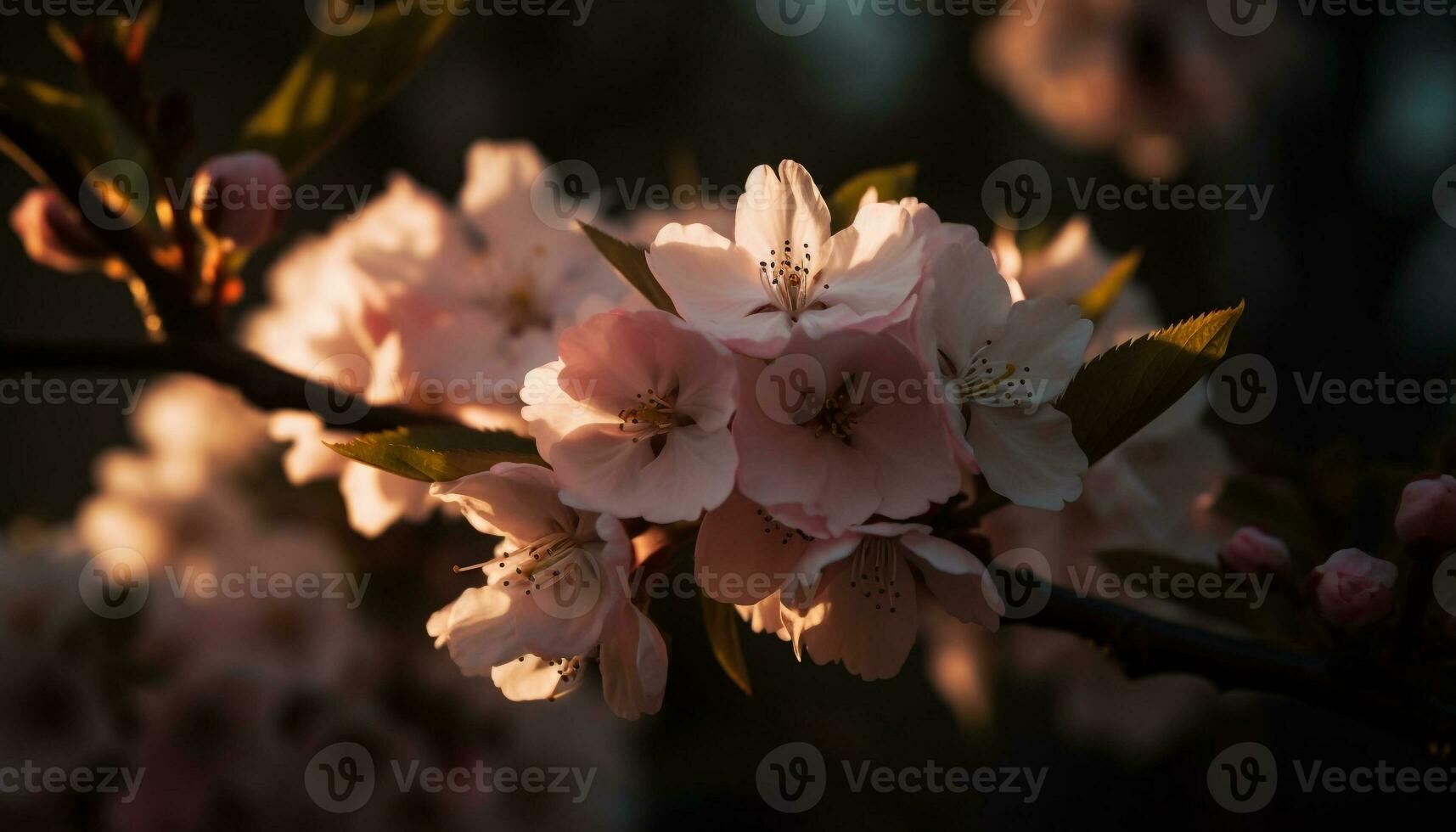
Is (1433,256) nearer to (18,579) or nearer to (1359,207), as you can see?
(1359,207)

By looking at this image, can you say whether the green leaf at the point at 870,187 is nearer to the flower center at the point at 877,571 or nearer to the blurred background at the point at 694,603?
the flower center at the point at 877,571

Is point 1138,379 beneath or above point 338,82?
above

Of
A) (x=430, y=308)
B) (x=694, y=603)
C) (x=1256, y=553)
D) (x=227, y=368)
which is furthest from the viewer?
(x=694, y=603)

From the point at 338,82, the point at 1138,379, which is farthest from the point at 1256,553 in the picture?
the point at 338,82

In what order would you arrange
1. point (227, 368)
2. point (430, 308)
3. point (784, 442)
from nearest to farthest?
point (784, 442)
point (227, 368)
point (430, 308)

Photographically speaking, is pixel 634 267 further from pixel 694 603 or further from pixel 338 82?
pixel 694 603

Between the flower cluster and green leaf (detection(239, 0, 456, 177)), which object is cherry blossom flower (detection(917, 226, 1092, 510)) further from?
green leaf (detection(239, 0, 456, 177))

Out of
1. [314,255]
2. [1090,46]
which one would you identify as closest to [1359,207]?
[1090,46]

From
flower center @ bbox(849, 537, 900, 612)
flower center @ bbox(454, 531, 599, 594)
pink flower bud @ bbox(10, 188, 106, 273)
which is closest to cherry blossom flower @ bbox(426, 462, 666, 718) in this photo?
flower center @ bbox(454, 531, 599, 594)
